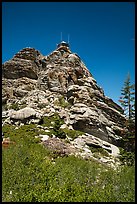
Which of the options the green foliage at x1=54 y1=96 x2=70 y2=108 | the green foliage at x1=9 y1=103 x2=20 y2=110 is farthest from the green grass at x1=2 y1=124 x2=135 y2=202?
the green foliage at x1=54 y1=96 x2=70 y2=108

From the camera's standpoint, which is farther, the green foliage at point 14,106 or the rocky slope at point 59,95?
the green foliage at point 14,106

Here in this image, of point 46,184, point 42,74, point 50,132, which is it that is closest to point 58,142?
point 50,132

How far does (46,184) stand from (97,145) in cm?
1446

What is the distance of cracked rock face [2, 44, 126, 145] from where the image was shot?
2705cm

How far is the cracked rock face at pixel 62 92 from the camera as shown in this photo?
27055 mm

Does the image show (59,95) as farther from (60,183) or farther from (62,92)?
(60,183)

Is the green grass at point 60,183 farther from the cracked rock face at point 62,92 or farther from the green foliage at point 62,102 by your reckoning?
the green foliage at point 62,102

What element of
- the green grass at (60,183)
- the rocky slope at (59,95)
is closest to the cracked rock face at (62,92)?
the rocky slope at (59,95)

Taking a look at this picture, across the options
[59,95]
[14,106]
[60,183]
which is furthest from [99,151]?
[59,95]

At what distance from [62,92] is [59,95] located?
0.85 metres

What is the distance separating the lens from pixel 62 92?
34281 mm

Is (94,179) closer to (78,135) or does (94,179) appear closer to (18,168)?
(18,168)

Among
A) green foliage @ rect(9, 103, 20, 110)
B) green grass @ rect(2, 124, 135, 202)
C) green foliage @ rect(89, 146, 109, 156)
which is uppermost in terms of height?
green foliage @ rect(9, 103, 20, 110)

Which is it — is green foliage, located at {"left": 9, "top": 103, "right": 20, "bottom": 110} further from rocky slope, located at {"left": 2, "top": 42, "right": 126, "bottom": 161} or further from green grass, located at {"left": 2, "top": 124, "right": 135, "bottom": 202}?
green grass, located at {"left": 2, "top": 124, "right": 135, "bottom": 202}
